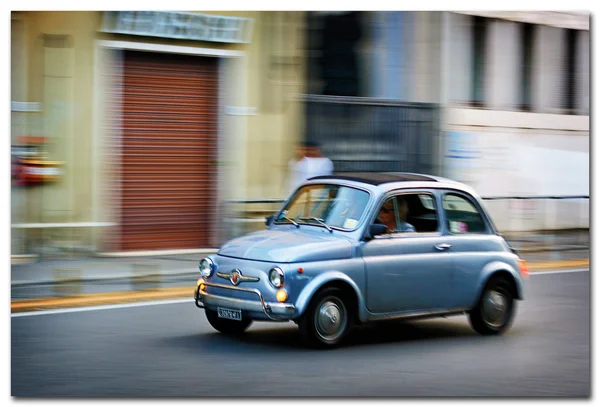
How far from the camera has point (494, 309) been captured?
10.1 m

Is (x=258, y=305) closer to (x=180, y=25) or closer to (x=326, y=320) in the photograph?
(x=326, y=320)

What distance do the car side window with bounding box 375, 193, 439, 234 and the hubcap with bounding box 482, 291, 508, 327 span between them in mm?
868

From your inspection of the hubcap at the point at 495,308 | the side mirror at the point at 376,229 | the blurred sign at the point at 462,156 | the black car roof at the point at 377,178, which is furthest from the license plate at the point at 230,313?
the blurred sign at the point at 462,156

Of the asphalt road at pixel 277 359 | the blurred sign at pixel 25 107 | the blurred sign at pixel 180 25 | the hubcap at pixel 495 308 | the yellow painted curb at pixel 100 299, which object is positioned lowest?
the asphalt road at pixel 277 359

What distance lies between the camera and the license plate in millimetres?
8938

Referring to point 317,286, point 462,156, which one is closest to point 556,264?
point 462,156

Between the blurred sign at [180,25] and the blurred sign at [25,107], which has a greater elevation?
the blurred sign at [180,25]

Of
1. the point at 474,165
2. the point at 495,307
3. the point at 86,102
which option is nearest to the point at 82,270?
the point at 86,102

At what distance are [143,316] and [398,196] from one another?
2.82 m

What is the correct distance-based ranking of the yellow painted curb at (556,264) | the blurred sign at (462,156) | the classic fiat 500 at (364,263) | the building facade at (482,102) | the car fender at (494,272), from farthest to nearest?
the blurred sign at (462,156) < the yellow painted curb at (556,264) < the building facade at (482,102) < the car fender at (494,272) < the classic fiat 500 at (364,263)

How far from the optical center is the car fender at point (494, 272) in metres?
9.84

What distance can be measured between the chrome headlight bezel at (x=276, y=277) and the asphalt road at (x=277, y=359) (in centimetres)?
61

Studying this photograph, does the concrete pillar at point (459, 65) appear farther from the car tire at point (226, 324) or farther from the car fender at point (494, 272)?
the car tire at point (226, 324)

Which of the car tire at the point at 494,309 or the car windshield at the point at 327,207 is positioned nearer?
the car windshield at the point at 327,207
